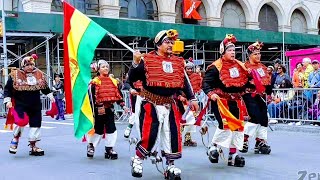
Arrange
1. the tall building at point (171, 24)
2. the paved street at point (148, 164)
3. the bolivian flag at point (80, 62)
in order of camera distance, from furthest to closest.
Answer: the tall building at point (171, 24), the bolivian flag at point (80, 62), the paved street at point (148, 164)

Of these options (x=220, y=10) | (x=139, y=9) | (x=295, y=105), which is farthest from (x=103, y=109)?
(x=220, y=10)

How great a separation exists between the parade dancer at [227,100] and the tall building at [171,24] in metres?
14.4

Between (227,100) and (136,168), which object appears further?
(227,100)

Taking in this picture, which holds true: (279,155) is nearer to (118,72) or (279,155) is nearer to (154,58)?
(154,58)

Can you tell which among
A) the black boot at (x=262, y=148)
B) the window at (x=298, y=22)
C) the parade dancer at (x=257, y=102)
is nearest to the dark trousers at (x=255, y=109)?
the parade dancer at (x=257, y=102)

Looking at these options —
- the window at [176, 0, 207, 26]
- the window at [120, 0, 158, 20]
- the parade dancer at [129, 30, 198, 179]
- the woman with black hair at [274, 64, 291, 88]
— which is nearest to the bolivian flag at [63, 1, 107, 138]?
the parade dancer at [129, 30, 198, 179]

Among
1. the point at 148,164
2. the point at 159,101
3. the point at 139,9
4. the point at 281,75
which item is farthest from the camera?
the point at 139,9

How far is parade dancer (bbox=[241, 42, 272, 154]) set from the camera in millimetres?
8211

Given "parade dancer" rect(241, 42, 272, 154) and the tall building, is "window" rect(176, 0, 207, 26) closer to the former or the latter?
the tall building

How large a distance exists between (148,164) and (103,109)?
1.49m

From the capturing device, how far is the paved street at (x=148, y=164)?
6691mm

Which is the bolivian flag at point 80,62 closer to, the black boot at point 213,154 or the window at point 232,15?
the black boot at point 213,154

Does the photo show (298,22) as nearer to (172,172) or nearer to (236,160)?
(236,160)

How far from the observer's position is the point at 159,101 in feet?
20.7
